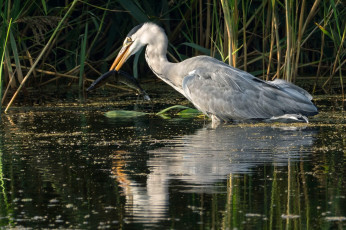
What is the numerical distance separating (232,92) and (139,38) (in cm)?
128

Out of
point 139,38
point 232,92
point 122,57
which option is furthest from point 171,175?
point 122,57

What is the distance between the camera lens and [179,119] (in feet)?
24.5

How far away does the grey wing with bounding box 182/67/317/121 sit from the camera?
7114 millimetres

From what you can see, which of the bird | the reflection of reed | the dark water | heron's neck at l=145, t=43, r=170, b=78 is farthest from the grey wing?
the reflection of reed

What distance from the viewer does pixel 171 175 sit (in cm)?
464

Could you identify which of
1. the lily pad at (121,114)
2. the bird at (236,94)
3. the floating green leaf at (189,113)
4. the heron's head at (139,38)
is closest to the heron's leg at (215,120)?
the bird at (236,94)

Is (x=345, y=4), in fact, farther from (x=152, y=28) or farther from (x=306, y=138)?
(x=306, y=138)

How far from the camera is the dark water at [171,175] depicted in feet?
11.9

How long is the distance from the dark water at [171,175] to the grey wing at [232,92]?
0.19 meters

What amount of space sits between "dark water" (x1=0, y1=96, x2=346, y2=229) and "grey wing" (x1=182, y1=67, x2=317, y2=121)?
0.19 meters

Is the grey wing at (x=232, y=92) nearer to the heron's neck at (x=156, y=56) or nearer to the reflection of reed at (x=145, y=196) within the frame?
the heron's neck at (x=156, y=56)

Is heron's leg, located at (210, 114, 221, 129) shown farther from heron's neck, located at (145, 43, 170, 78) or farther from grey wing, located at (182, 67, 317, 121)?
heron's neck, located at (145, 43, 170, 78)

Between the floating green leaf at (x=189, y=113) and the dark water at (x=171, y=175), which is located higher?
the floating green leaf at (x=189, y=113)

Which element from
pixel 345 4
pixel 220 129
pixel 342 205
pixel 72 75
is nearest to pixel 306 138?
pixel 220 129
